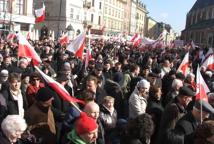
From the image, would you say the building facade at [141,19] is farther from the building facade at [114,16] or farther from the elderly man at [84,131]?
the elderly man at [84,131]

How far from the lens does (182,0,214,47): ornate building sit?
80.9 m

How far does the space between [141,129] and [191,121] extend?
95 cm

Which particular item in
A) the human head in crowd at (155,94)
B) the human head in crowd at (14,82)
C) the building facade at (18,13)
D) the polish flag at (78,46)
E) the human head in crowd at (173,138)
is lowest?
the human head in crowd at (173,138)

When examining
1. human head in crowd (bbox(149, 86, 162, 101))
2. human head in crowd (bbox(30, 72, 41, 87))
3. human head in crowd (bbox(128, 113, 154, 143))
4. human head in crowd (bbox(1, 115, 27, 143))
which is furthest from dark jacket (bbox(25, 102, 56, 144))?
human head in crowd (bbox(30, 72, 41, 87))

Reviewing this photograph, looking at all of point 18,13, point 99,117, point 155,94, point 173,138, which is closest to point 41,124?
point 99,117

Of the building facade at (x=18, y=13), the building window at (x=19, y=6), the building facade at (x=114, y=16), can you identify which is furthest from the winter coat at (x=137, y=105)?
the building facade at (x=114, y=16)

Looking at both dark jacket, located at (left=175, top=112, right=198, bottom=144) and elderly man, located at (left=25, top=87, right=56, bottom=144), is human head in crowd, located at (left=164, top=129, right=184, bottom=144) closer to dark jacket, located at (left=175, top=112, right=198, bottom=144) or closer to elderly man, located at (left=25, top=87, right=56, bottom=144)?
dark jacket, located at (left=175, top=112, right=198, bottom=144)

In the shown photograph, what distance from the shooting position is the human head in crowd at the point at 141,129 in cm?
482

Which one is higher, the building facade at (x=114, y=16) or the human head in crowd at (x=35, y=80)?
the building facade at (x=114, y=16)

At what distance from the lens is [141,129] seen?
4.84m

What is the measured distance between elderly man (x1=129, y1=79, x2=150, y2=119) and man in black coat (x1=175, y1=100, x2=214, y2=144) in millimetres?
1543

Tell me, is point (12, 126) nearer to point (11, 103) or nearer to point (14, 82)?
point (11, 103)

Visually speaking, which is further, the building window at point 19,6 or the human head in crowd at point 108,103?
the building window at point 19,6

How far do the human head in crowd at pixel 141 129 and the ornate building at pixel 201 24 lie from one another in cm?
7403
